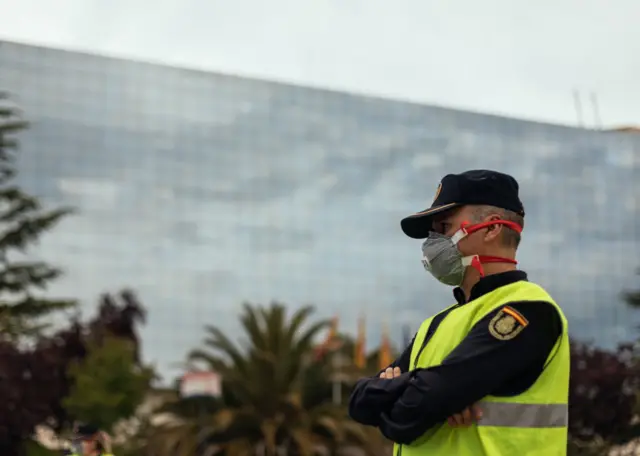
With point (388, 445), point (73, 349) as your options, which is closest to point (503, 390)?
point (388, 445)

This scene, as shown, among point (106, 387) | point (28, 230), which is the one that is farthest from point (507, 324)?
point (28, 230)

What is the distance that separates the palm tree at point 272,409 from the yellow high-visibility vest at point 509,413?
865 inches

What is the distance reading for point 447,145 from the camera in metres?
48.2

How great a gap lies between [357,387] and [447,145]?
151ft

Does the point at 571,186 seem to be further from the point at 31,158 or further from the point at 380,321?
the point at 31,158

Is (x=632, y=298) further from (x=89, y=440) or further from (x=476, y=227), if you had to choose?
(x=476, y=227)

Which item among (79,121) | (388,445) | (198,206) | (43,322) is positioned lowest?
(388,445)

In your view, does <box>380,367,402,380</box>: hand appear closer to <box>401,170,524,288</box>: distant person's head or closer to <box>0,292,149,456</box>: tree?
<box>401,170,524,288</box>: distant person's head

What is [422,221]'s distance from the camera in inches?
114

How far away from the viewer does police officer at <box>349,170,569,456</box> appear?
246 centimetres

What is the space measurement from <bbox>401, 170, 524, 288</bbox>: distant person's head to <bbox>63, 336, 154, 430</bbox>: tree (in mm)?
27301

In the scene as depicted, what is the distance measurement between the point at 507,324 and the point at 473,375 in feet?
0.53

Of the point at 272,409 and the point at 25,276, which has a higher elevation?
the point at 25,276

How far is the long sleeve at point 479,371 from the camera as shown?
2.45 meters
